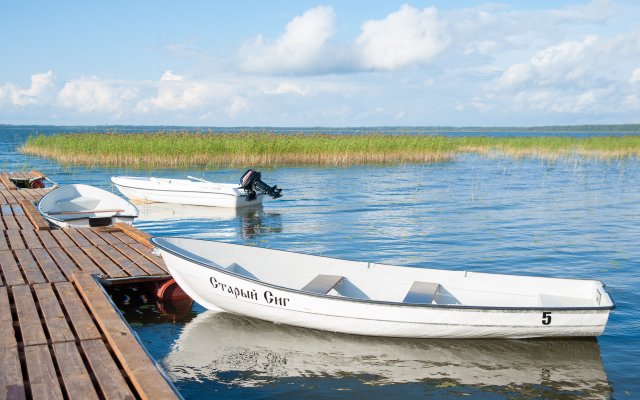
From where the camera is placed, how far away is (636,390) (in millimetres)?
6523

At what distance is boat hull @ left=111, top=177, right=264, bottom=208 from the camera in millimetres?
19266

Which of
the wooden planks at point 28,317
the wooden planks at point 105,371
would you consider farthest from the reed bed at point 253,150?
the wooden planks at point 105,371

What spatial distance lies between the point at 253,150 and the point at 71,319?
2724 centimetres

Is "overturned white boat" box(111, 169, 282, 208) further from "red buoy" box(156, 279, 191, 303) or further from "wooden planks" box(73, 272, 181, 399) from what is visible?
"wooden planks" box(73, 272, 181, 399)

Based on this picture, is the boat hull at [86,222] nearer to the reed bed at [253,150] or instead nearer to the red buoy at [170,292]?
the red buoy at [170,292]

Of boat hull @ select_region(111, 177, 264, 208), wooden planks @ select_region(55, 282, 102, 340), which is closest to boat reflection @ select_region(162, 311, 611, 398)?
wooden planks @ select_region(55, 282, 102, 340)

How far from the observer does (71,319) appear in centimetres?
641

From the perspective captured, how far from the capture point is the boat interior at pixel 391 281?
7703mm

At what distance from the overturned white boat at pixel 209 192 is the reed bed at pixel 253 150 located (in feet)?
35.5

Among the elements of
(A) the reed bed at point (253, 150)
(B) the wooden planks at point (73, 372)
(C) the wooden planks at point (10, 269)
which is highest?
(A) the reed bed at point (253, 150)

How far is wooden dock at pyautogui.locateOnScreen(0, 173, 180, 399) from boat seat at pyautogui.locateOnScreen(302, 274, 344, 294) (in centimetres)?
226

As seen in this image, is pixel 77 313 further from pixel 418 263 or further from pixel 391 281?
pixel 418 263

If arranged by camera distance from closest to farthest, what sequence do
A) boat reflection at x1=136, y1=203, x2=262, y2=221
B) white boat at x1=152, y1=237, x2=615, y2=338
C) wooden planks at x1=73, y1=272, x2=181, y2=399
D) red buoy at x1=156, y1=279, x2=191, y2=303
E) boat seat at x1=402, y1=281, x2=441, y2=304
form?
wooden planks at x1=73, y1=272, x2=181, y2=399 → white boat at x1=152, y1=237, x2=615, y2=338 → boat seat at x1=402, y1=281, x2=441, y2=304 → red buoy at x1=156, y1=279, x2=191, y2=303 → boat reflection at x1=136, y1=203, x2=262, y2=221

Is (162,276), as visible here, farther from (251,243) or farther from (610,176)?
(610,176)
